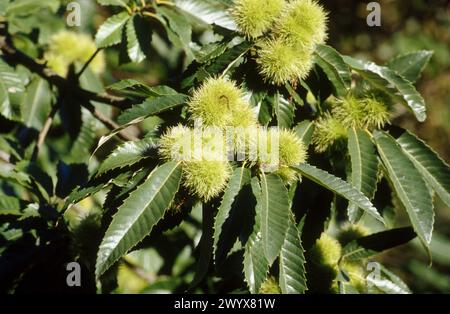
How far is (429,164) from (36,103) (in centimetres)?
158

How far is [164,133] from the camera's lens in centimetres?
149

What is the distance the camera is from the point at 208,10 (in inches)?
79.7

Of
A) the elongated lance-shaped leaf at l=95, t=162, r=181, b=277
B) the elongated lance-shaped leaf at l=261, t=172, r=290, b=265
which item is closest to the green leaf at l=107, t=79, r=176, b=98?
the elongated lance-shaped leaf at l=95, t=162, r=181, b=277

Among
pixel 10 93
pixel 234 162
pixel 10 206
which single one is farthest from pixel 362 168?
pixel 10 93

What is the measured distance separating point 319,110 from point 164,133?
19.6 inches

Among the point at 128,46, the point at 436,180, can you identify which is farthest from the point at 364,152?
the point at 128,46

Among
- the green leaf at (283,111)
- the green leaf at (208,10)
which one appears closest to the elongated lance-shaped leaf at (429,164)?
the green leaf at (283,111)

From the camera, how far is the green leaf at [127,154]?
54.5 inches

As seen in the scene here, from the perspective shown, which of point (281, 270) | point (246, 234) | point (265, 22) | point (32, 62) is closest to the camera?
point (246, 234)

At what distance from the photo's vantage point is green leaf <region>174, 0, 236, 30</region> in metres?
1.95

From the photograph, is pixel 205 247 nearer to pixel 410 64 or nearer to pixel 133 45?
pixel 133 45

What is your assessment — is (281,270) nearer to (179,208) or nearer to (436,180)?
(179,208)

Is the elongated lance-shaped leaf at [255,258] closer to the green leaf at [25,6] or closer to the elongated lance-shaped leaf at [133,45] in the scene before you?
the elongated lance-shaped leaf at [133,45]

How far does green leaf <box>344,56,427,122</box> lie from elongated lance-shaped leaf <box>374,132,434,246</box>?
12cm
